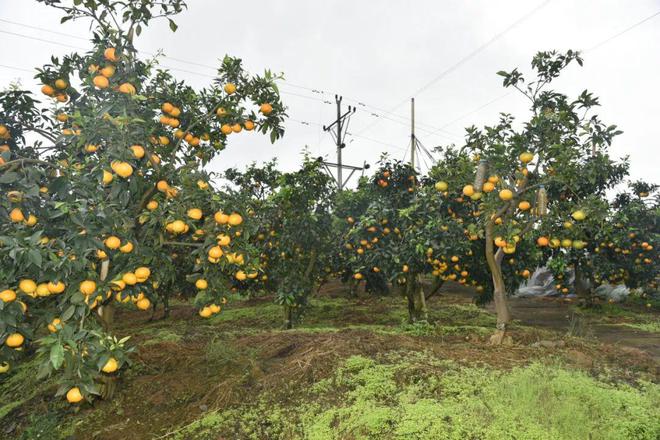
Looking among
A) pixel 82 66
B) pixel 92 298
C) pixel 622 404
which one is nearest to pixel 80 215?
pixel 92 298

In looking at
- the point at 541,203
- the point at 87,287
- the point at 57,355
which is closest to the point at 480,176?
the point at 541,203

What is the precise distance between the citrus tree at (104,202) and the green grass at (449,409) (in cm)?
110

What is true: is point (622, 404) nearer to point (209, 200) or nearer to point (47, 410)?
point (209, 200)

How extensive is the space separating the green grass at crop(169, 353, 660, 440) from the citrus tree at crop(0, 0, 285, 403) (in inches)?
43.5

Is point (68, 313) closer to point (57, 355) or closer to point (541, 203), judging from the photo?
point (57, 355)

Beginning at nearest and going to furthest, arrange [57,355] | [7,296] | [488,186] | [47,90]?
[57,355], [7,296], [47,90], [488,186]

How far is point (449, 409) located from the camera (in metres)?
3.13

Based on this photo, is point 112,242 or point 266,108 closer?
point 112,242

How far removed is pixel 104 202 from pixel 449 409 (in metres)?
2.95

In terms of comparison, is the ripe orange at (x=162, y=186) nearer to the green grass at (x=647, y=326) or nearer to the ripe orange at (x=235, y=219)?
the ripe orange at (x=235, y=219)

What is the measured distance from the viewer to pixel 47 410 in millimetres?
→ 3924

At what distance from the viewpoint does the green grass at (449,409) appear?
9.55 feet

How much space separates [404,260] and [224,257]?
4113mm

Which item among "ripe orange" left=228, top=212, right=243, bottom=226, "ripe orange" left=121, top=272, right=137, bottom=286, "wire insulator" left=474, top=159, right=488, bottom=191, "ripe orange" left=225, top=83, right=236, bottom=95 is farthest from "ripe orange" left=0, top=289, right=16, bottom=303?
"wire insulator" left=474, top=159, right=488, bottom=191
